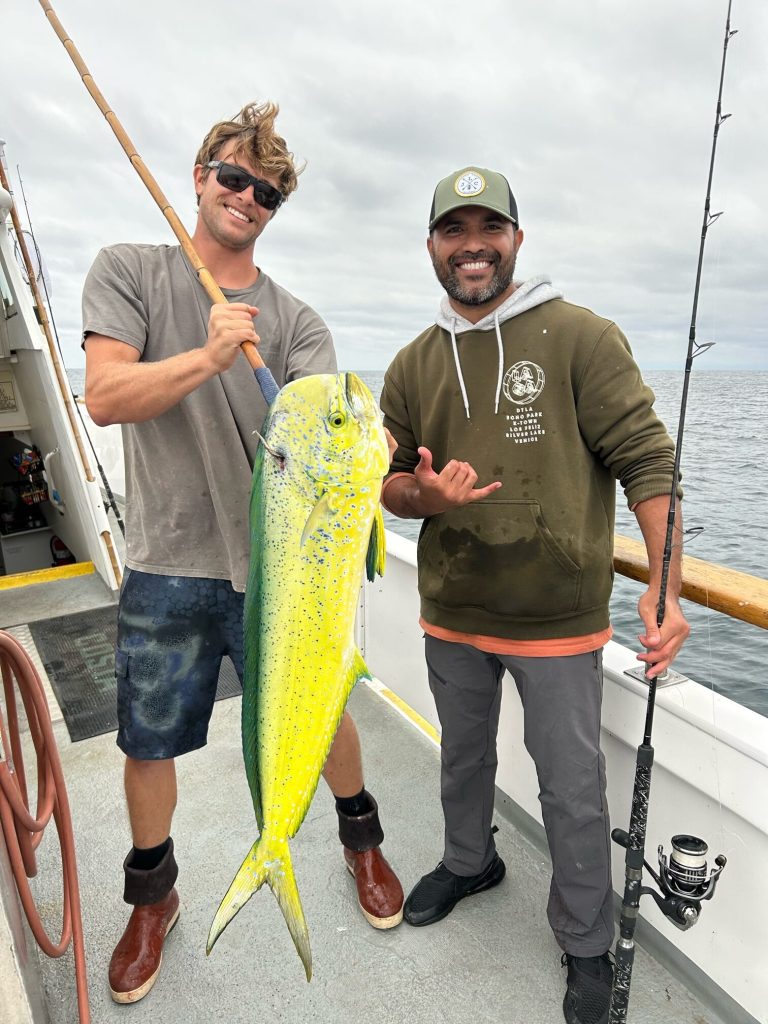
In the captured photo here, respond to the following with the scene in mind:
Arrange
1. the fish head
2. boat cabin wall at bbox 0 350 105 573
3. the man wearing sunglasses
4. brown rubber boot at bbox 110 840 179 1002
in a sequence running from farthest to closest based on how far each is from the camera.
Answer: boat cabin wall at bbox 0 350 105 573, brown rubber boot at bbox 110 840 179 1002, the man wearing sunglasses, the fish head

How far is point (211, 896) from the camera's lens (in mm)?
2475

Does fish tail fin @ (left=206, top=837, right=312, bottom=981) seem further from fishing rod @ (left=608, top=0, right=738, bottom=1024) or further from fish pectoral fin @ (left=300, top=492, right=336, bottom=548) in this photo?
fishing rod @ (left=608, top=0, right=738, bottom=1024)

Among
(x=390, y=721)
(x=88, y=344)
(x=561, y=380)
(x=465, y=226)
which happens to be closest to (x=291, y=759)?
(x=88, y=344)

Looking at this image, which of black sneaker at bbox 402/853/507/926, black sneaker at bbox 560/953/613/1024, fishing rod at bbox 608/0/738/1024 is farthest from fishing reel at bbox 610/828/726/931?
black sneaker at bbox 402/853/507/926

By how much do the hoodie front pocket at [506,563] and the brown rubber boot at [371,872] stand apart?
0.87 m

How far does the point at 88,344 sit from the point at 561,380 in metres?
1.27

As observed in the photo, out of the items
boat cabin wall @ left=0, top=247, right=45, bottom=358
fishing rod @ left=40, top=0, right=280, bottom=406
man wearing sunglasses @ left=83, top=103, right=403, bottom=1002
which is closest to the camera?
fishing rod @ left=40, top=0, right=280, bottom=406

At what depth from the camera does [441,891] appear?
7.87 ft

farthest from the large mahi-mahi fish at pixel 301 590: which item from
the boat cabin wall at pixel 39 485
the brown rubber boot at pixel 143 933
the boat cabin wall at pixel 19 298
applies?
the boat cabin wall at pixel 19 298

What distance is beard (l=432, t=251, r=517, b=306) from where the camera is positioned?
2121mm

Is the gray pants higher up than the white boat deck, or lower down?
higher up

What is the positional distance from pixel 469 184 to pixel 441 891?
232 cm

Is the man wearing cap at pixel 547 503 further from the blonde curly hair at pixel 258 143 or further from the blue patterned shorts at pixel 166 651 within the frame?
the blue patterned shorts at pixel 166 651

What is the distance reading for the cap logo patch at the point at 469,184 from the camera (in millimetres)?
2090
